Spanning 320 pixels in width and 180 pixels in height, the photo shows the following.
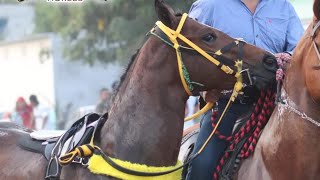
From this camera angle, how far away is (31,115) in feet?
55.4

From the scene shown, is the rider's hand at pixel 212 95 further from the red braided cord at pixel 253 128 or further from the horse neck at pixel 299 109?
the horse neck at pixel 299 109

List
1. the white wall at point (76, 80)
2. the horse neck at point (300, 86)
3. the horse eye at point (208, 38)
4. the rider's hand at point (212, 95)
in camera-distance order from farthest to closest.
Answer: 1. the white wall at point (76, 80)
2. the rider's hand at point (212, 95)
3. the horse eye at point (208, 38)
4. the horse neck at point (300, 86)

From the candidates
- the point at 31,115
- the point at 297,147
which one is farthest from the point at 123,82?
the point at 31,115

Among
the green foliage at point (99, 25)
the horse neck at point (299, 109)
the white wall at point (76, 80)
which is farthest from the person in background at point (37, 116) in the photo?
the horse neck at point (299, 109)

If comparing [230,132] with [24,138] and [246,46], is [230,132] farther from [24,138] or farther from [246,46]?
[24,138]

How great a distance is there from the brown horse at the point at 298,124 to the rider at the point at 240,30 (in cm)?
58

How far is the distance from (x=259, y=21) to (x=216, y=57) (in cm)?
60

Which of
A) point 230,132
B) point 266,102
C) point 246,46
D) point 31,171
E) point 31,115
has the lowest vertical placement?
point 31,115

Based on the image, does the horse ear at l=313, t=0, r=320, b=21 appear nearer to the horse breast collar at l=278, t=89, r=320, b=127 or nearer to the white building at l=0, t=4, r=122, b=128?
the horse breast collar at l=278, t=89, r=320, b=127

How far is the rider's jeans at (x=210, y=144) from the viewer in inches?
208

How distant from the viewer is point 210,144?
5348 mm

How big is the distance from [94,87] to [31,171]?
63.6 ft

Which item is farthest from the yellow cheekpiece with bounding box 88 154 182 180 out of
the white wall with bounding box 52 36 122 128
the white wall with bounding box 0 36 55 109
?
the white wall with bounding box 52 36 122 128

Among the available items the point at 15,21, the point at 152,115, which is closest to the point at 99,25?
the point at 15,21
